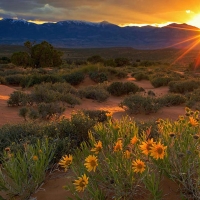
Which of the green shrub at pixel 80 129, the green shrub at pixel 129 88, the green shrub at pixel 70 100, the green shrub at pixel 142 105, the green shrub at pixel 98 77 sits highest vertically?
the green shrub at pixel 80 129

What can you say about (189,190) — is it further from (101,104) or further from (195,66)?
(195,66)

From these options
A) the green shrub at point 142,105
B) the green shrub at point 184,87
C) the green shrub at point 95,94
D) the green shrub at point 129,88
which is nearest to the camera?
the green shrub at point 142,105

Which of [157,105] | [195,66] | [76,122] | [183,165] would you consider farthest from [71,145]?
[195,66]

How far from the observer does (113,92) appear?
17891 millimetres

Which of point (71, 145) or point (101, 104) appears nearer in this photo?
point (71, 145)

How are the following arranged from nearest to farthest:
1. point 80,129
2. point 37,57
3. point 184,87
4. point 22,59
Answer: point 80,129
point 184,87
point 22,59
point 37,57

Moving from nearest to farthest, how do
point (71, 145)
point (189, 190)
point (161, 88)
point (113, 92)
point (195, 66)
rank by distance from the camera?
point (189, 190) < point (71, 145) < point (113, 92) < point (161, 88) < point (195, 66)

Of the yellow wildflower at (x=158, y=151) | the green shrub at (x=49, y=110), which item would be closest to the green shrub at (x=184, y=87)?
the green shrub at (x=49, y=110)

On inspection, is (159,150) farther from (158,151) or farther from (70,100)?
(70,100)

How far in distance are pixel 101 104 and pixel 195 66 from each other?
28053 mm

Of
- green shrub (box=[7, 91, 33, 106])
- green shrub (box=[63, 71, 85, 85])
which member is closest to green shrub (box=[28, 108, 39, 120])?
green shrub (box=[7, 91, 33, 106])

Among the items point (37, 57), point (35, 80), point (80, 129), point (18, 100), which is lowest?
point (37, 57)

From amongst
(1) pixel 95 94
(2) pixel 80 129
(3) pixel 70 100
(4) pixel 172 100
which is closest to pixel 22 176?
(2) pixel 80 129

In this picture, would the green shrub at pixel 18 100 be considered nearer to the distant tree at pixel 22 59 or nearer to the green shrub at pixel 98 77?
the green shrub at pixel 98 77
